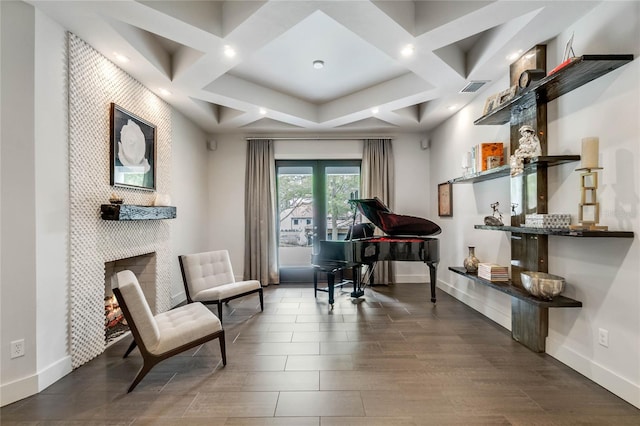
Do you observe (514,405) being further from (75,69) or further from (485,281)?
(75,69)

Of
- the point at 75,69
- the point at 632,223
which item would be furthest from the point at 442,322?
the point at 75,69

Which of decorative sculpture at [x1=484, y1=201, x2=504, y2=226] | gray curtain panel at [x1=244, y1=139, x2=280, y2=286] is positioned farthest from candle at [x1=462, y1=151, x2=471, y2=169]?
gray curtain panel at [x1=244, y1=139, x2=280, y2=286]

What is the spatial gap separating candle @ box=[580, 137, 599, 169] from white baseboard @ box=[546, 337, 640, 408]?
147 centimetres

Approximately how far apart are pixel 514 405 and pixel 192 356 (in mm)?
2552

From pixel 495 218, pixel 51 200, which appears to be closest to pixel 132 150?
pixel 51 200

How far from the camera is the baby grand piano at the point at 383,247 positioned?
12.2ft

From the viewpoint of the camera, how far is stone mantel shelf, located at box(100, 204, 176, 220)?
250cm

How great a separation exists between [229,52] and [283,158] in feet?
8.47

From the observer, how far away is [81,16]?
81.8 inches

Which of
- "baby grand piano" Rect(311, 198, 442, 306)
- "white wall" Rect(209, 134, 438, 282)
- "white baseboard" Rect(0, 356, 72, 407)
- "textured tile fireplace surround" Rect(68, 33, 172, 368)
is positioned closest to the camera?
"white baseboard" Rect(0, 356, 72, 407)

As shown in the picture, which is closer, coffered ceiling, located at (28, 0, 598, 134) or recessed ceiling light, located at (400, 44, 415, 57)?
coffered ceiling, located at (28, 0, 598, 134)

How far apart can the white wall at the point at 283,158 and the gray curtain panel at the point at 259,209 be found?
166 millimetres

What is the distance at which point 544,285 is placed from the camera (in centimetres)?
222

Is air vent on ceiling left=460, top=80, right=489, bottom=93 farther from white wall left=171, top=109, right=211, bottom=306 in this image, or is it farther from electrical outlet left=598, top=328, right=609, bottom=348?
white wall left=171, top=109, right=211, bottom=306
